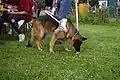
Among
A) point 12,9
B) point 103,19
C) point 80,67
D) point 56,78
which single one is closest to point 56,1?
point 12,9

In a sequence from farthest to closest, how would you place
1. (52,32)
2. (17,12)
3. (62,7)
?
(17,12)
(62,7)
(52,32)

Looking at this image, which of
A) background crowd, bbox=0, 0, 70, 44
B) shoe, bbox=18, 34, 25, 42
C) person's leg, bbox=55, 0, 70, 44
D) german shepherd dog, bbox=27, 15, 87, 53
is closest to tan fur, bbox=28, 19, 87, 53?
german shepherd dog, bbox=27, 15, 87, 53

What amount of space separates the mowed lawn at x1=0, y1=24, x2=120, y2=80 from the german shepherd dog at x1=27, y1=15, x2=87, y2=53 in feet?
0.70

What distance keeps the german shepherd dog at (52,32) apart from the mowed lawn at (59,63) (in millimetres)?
212

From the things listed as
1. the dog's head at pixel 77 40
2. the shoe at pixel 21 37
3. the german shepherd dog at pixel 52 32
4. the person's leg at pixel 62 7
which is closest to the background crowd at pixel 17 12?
the shoe at pixel 21 37

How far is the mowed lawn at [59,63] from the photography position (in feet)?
18.1

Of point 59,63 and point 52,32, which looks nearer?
point 59,63

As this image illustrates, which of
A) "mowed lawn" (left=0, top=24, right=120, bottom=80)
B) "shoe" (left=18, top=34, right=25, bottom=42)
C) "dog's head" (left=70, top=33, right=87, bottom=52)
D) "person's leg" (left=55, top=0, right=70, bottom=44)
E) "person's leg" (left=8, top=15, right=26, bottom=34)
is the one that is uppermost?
"person's leg" (left=55, top=0, right=70, bottom=44)

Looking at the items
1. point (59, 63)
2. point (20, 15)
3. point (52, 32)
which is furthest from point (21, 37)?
point (59, 63)

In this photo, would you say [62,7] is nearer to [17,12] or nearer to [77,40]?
[17,12]

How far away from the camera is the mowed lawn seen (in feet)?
18.1

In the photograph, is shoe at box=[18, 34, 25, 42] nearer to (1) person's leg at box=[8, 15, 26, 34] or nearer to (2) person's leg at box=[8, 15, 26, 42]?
(2) person's leg at box=[8, 15, 26, 42]

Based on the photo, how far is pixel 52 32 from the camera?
786 centimetres

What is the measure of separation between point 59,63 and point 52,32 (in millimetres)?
1546
